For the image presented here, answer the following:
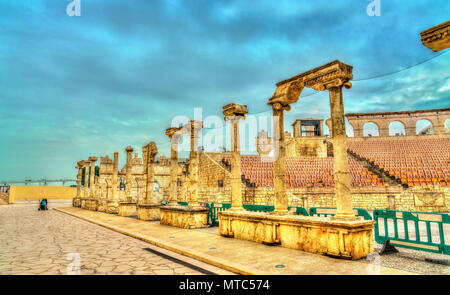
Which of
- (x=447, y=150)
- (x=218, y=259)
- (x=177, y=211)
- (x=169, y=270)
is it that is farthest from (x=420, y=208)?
(x=169, y=270)

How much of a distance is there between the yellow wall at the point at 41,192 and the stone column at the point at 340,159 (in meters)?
53.9

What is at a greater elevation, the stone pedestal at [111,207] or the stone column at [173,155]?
the stone column at [173,155]

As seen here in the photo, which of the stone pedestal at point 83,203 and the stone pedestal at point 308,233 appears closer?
the stone pedestal at point 308,233

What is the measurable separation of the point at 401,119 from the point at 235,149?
29.0m

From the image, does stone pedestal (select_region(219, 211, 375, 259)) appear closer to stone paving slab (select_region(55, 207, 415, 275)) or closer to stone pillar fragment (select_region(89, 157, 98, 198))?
stone paving slab (select_region(55, 207, 415, 275))

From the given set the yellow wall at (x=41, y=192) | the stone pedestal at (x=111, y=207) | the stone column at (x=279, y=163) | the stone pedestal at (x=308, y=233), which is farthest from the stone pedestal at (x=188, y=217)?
the yellow wall at (x=41, y=192)

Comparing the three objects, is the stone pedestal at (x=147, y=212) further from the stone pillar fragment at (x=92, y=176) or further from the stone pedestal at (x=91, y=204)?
the stone pillar fragment at (x=92, y=176)

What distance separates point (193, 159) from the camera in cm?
1157

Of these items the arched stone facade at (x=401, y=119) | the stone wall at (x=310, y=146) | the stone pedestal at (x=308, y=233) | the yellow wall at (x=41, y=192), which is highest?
the arched stone facade at (x=401, y=119)

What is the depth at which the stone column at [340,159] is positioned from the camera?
19.1ft

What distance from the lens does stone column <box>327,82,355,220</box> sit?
5.82m
